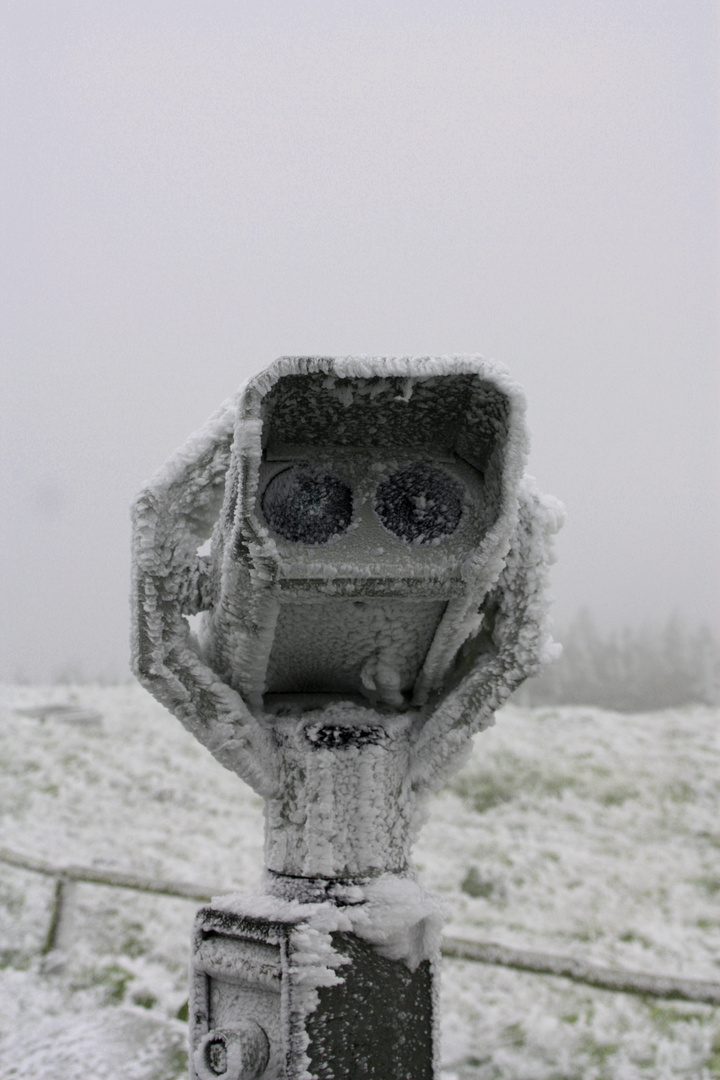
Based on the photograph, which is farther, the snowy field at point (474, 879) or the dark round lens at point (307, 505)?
the snowy field at point (474, 879)

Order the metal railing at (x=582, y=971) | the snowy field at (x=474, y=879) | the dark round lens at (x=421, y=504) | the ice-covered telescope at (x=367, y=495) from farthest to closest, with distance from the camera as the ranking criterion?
the snowy field at (x=474, y=879)
the metal railing at (x=582, y=971)
the dark round lens at (x=421, y=504)
the ice-covered telescope at (x=367, y=495)

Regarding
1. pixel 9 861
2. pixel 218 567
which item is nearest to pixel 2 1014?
pixel 9 861

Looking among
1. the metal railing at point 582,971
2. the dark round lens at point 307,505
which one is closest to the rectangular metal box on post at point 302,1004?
the dark round lens at point 307,505

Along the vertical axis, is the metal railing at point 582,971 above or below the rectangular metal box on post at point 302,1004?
below

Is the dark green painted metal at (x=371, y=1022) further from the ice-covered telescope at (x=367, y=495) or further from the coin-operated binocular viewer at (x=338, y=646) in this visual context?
the ice-covered telescope at (x=367, y=495)

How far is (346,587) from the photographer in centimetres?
104

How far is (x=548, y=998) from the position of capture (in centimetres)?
310

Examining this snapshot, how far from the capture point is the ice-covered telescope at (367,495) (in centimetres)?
97

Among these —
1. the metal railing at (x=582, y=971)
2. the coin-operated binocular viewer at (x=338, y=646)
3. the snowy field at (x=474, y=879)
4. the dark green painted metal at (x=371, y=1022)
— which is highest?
the coin-operated binocular viewer at (x=338, y=646)

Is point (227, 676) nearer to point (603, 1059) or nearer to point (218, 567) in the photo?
point (218, 567)

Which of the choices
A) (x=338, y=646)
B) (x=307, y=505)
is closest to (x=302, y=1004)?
(x=338, y=646)

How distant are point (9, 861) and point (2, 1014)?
0.83m

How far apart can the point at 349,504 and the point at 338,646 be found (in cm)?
31

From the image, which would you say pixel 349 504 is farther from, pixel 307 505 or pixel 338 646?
pixel 338 646
